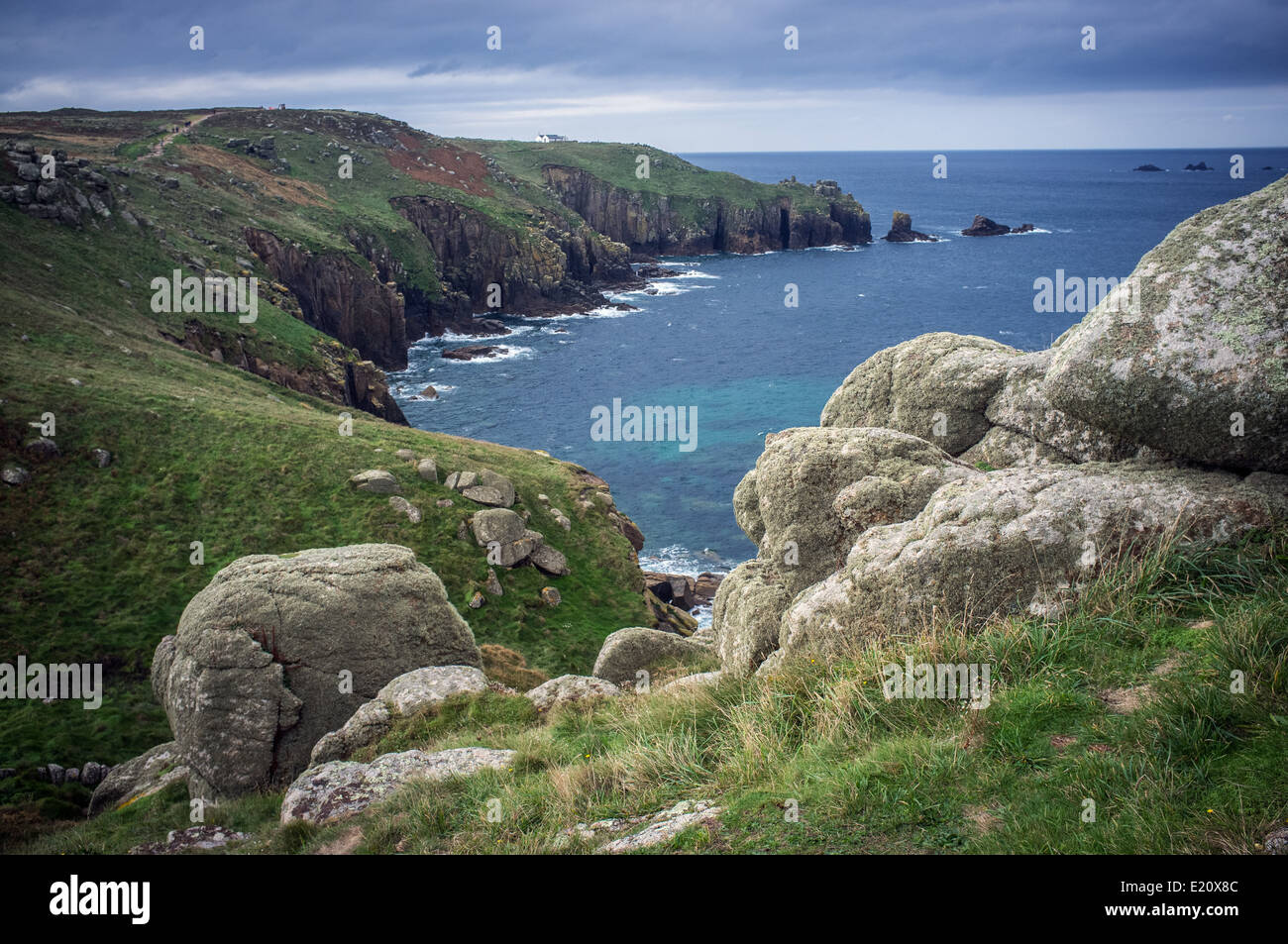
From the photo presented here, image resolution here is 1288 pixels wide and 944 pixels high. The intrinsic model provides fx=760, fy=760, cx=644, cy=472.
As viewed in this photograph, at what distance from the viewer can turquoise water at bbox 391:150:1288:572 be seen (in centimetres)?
7006

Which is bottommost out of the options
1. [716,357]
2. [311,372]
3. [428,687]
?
[428,687]

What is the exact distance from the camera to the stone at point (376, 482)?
4288cm

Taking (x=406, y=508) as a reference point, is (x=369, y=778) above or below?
below

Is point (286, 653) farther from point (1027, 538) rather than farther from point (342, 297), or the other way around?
point (342, 297)

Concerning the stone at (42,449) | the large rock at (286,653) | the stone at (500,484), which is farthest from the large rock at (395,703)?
the stone at (42,449)

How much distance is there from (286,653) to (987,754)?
1713 cm

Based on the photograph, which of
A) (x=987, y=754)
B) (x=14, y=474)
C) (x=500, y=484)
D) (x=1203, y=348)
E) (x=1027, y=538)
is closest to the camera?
(x=987, y=754)

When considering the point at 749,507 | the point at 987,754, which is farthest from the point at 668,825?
the point at 749,507

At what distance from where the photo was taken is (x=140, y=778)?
21.6 m

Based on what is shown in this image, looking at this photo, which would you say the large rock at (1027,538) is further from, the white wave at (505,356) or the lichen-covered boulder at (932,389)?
the white wave at (505,356)

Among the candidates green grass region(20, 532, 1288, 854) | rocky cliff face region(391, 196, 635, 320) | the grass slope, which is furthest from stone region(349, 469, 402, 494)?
rocky cliff face region(391, 196, 635, 320)

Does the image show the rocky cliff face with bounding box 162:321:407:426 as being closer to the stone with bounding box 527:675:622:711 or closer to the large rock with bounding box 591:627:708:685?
the large rock with bounding box 591:627:708:685

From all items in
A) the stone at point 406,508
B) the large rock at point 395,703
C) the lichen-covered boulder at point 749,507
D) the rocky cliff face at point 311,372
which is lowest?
the large rock at point 395,703

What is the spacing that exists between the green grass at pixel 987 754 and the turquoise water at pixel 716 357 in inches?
1789
